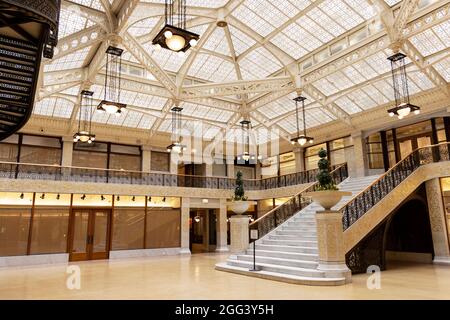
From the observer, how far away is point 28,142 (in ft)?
54.2

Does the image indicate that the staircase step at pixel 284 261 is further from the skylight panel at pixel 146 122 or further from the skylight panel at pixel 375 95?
the skylight panel at pixel 146 122

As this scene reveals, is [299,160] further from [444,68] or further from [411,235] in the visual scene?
[444,68]

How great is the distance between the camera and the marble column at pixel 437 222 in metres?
11.7

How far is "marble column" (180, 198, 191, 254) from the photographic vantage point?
17656 mm

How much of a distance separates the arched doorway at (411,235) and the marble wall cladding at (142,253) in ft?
31.9

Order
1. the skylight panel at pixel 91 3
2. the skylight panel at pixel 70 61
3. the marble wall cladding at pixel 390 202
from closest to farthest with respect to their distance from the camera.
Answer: the marble wall cladding at pixel 390 202, the skylight panel at pixel 91 3, the skylight panel at pixel 70 61

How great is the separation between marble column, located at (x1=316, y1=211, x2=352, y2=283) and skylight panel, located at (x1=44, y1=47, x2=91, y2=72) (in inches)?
417

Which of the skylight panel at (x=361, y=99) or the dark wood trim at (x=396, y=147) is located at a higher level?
the skylight panel at (x=361, y=99)

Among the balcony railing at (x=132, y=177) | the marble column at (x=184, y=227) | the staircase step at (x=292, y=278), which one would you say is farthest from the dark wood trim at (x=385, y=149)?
the staircase step at (x=292, y=278)

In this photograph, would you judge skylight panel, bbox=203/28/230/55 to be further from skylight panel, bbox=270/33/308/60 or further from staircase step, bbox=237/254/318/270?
staircase step, bbox=237/254/318/270

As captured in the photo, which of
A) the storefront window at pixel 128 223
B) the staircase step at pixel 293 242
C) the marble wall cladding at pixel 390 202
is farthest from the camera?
the storefront window at pixel 128 223

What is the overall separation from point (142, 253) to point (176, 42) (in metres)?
13.1

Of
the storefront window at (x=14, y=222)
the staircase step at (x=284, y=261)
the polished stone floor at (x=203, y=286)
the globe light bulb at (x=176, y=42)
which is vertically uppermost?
the globe light bulb at (x=176, y=42)
